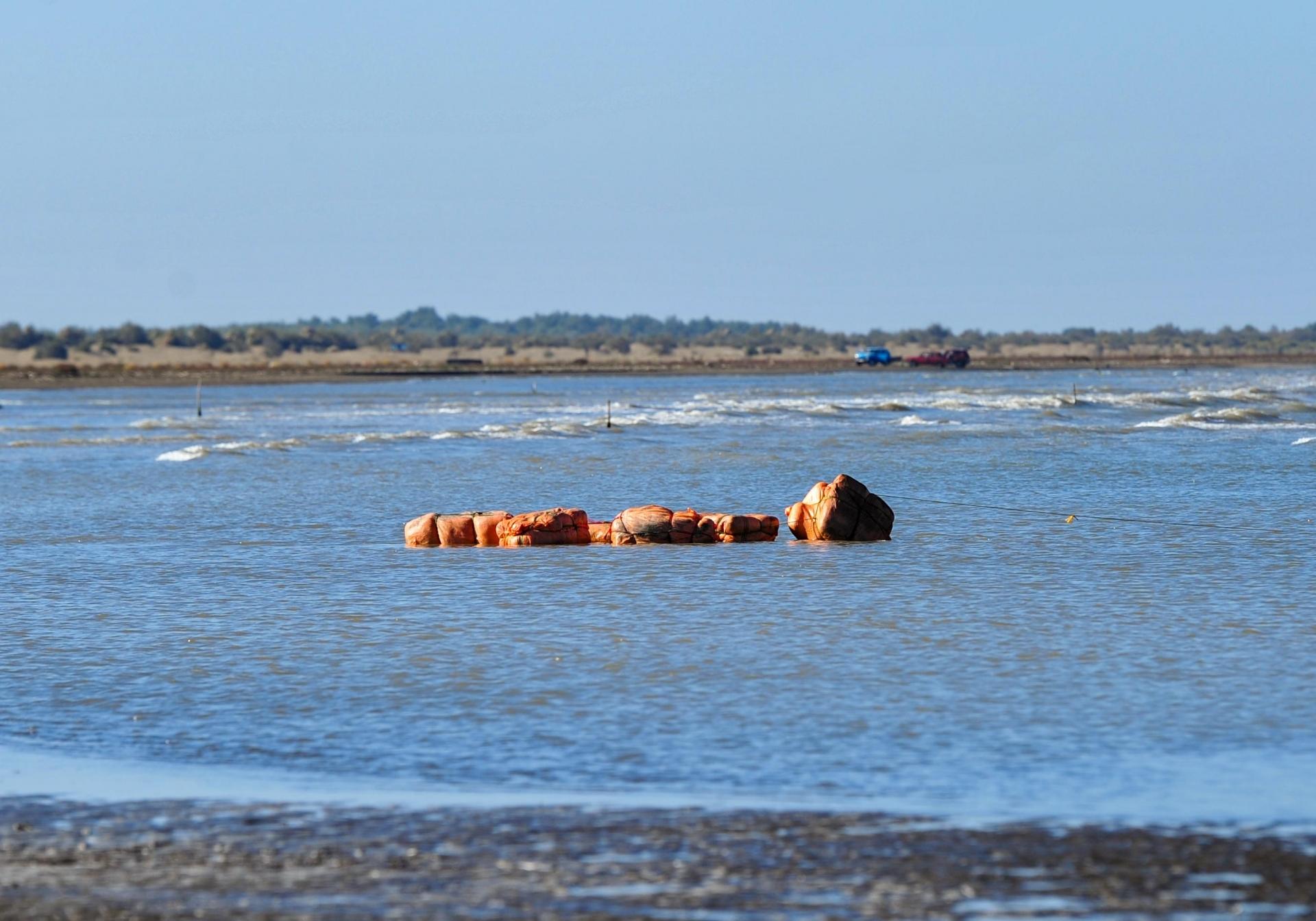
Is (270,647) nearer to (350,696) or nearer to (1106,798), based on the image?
(350,696)

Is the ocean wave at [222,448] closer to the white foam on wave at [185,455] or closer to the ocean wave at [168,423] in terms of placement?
the white foam on wave at [185,455]

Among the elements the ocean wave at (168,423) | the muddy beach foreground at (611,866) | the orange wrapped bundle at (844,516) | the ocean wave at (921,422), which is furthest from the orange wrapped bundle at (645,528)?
the ocean wave at (168,423)

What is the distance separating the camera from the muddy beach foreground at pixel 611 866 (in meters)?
7.23

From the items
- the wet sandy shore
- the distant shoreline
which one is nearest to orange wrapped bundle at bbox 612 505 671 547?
the distant shoreline

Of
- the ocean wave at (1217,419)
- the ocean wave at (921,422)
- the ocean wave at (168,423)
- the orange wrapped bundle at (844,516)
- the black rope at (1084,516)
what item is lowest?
the ocean wave at (168,423)

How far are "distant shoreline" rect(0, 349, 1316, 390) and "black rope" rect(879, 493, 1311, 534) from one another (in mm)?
80664

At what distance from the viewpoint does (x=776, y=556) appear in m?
20.7

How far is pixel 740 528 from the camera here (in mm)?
22406

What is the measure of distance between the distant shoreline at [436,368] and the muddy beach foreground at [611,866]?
97639 millimetres

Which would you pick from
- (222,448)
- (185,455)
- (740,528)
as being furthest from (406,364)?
(740,528)

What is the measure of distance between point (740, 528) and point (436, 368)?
12283 cm

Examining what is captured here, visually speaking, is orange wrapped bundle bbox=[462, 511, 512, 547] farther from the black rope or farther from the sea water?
the black rope

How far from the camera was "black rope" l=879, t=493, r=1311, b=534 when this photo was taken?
74.8ft

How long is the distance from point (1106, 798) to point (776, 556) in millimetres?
11739
